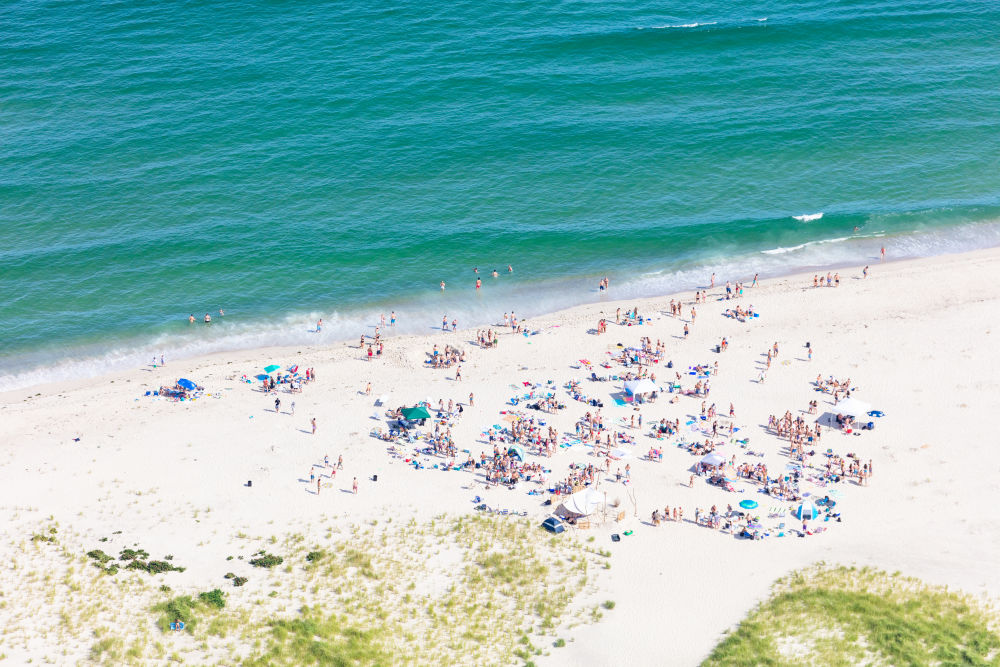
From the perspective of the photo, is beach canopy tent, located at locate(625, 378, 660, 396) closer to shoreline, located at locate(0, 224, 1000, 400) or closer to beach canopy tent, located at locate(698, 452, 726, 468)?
beach canopy tent, located at locate(698, 452, 726, 468)

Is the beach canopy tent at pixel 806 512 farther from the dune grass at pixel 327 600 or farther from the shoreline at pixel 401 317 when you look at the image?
the shoreline at pixel 401 317

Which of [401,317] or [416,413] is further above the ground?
[401,317]

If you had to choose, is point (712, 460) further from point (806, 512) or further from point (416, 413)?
point (416, 413)

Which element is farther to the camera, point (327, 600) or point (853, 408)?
point (853, 408)

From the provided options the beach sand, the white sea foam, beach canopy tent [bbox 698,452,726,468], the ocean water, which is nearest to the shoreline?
the ocean water

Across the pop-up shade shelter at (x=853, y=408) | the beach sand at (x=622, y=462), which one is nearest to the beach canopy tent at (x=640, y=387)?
the beach sand at (x=622, y=462)

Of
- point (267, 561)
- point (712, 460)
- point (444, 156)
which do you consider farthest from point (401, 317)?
point (267, 561)
